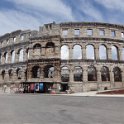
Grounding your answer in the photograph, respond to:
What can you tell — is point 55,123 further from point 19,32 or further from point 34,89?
point 19,32

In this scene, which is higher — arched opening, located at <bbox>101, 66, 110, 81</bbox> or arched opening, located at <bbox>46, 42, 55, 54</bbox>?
arched opening, located at <bbox>46, 42, 55, 54</bbox>

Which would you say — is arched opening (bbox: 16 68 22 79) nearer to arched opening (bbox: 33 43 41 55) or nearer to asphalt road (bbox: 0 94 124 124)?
arched opening (bbox: 33 43 41 55)

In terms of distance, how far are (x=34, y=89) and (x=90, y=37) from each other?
53.9 ft

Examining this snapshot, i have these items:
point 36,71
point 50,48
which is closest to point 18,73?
point 36,71

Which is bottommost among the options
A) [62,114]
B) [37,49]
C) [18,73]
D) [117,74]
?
[62,114]

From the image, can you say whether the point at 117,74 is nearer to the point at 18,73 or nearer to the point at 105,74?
the point at 105,74

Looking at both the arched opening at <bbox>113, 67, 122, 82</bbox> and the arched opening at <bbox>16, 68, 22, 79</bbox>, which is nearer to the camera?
the arched opening at <bbox>113, 67, 122, 82</bbox>

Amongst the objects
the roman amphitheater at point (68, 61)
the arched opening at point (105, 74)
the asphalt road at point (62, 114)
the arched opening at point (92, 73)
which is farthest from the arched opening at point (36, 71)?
the asphalt road at point (62, 114)

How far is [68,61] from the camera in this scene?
3597cm

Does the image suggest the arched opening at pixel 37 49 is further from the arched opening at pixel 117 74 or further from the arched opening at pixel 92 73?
the arched opening at pixel 117 74

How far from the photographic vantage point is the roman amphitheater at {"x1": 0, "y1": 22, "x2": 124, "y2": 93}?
35062 millimetres

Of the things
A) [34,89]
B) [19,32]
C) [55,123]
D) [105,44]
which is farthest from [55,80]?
[55,123]

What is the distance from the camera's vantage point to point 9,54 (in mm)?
43344

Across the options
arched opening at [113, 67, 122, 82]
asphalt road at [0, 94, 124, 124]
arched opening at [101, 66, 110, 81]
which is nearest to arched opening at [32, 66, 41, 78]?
arched opening at [101, 66, 110, 81]
